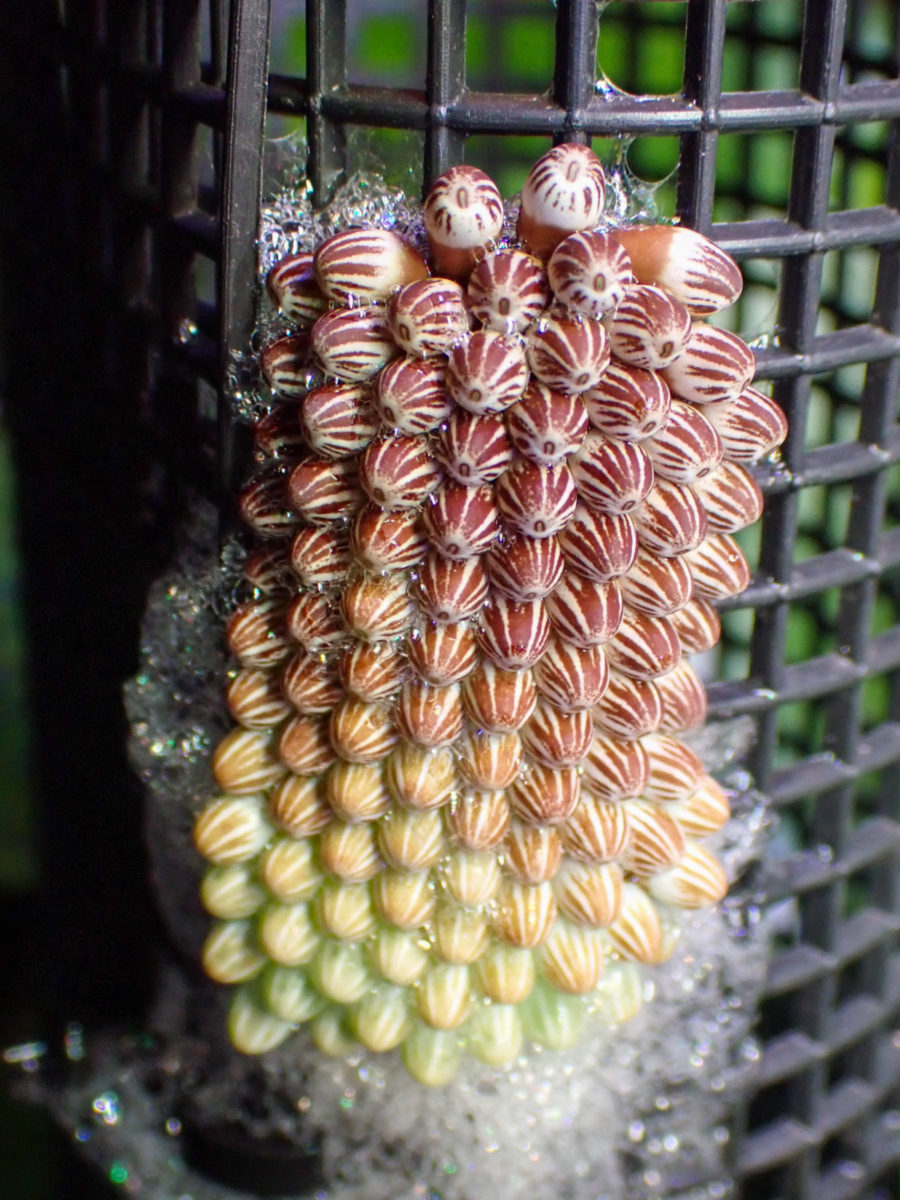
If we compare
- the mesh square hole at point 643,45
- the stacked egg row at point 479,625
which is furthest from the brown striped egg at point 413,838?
the mesh square hole at point 643,45

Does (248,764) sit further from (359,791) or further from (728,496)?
(728,496)

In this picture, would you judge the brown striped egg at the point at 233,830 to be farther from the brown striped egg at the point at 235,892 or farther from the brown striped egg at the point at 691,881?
the brown striped egg at the point at 691,881

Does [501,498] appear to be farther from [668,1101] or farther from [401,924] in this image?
[668,1101]

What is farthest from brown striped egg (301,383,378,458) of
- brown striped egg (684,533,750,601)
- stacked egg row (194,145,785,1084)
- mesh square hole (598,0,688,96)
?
mesh square hole (598,0,688,96)

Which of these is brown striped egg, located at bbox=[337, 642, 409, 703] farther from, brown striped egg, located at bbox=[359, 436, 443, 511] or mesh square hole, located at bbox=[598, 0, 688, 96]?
mesh square hole, located at bbox=[598, 0, 688, 96]

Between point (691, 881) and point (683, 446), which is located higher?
point (683, 446)

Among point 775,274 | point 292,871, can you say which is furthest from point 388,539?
point 775,274
